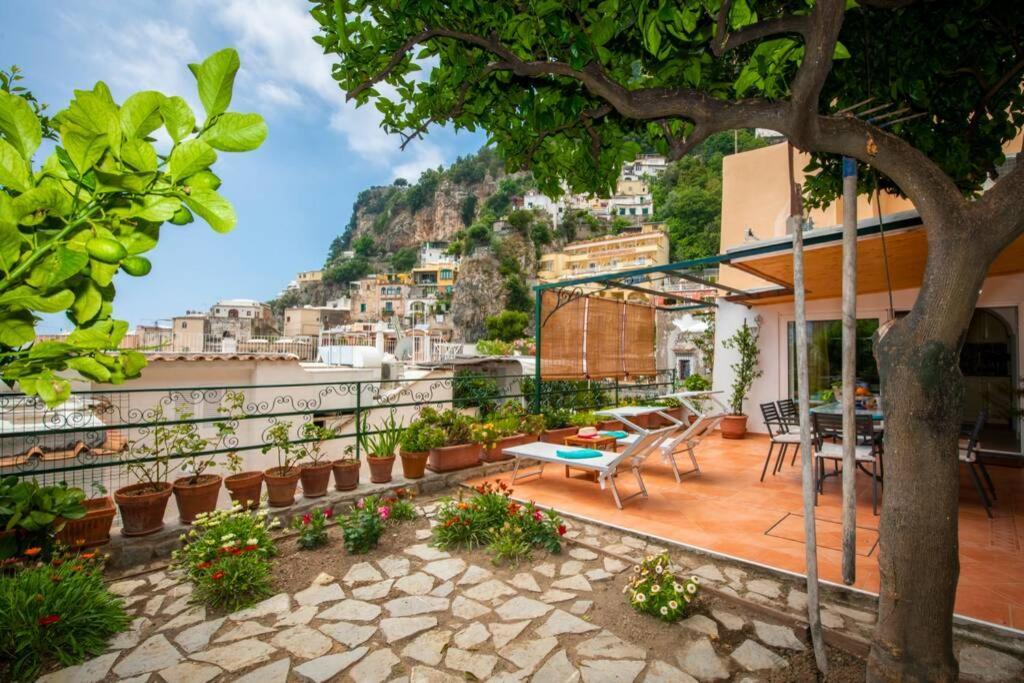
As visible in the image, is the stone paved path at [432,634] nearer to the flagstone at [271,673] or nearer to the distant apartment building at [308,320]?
the flagstone at [271,673]

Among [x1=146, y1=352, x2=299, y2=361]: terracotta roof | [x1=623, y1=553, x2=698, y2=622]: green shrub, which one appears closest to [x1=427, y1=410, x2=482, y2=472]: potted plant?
[x1=623, y1=553, x2=698, y2=622]: green shrub

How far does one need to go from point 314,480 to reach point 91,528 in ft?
5.68

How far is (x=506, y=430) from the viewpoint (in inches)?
277

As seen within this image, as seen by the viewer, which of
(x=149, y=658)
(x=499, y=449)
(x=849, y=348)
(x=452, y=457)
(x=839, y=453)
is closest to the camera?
(x=149, y=658)

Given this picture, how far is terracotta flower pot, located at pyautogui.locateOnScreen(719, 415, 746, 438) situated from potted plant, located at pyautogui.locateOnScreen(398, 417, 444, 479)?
20.4ft

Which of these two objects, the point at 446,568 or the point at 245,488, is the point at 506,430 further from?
the point at 245,488

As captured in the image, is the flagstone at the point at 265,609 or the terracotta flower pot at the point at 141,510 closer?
the flagstone at the point at 265,609

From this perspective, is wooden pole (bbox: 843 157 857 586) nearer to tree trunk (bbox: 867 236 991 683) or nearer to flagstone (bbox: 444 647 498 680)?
tree trunk (bbox: 867 236 991 683)

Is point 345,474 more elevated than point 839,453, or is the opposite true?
point 839,453

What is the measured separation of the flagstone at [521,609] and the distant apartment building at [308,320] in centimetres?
5900

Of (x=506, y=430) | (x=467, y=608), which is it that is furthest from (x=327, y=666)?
(x=506, y=430)

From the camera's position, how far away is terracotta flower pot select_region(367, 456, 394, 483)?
541 centimetres

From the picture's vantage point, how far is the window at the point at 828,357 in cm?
859

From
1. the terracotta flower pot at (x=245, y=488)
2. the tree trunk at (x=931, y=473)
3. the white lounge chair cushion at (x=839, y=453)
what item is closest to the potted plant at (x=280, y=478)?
the terracotta flower pot at (x=245, y=488)
